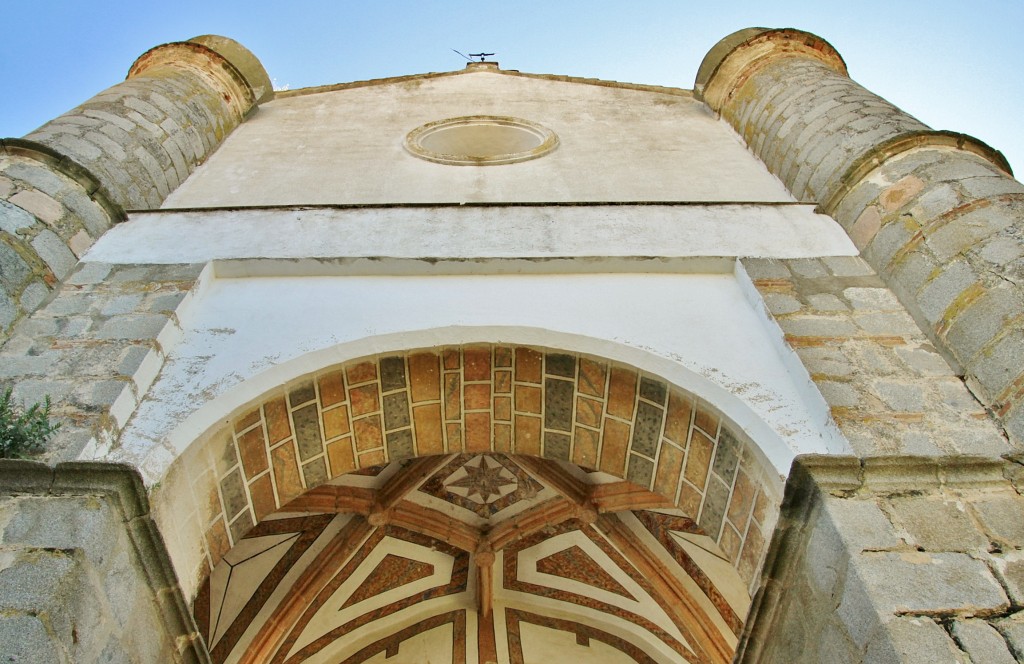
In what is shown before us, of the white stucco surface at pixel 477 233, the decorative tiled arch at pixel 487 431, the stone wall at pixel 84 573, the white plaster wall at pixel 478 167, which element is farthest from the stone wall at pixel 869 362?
the stone wall at pixel 84 573

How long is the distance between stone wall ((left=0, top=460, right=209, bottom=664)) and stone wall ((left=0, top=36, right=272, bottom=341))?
1114 millimetres

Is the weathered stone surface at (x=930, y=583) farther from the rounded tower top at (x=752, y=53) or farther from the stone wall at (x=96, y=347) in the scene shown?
the rounded tower top at (x=752, y=53)

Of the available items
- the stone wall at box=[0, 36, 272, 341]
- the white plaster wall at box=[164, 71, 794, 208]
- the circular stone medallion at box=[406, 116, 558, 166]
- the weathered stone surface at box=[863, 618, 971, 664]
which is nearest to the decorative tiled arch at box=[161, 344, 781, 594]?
the weathered stone surface at box=[863, 618, 971, 664]

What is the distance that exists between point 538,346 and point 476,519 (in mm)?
3891

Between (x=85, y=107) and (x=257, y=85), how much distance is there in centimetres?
203

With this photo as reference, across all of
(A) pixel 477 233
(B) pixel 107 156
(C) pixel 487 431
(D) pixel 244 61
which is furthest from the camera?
(D) pixel 244 61

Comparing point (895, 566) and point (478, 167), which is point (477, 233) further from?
point (895, 566)

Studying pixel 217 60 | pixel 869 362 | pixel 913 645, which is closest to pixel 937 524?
pixel 913 645

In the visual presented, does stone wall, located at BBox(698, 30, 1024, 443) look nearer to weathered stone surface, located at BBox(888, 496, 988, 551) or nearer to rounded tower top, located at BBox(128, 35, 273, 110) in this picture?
weathered stone surface, located at BBox(888, 496, 988, 551)

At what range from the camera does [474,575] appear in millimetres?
7102

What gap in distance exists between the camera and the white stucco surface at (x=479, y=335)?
3.00 m

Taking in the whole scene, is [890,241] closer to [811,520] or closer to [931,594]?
[811,520]

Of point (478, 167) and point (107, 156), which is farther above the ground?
point (478, 167)

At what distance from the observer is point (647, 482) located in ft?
11.8
